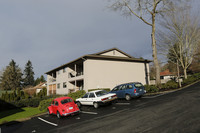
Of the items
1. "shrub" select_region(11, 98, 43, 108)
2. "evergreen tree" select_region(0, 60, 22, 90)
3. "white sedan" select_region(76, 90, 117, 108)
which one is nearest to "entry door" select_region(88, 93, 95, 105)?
"white sedan" select_region(76, 90, 117, 108)

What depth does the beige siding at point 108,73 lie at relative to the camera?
64.9 feet

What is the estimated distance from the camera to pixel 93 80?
1989 cm

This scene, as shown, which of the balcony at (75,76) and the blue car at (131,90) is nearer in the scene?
the blue car at (131,90)

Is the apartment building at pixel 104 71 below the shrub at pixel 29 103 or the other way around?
the other way around

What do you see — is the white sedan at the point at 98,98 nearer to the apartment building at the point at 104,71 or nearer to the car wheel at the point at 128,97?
the car wheel at the point at 128,97

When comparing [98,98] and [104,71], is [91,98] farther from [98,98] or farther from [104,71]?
[104,71]

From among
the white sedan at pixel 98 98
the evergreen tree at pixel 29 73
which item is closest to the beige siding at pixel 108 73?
the white sedan at pixel 98 98

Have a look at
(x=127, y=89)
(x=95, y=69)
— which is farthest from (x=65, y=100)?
(x=95, y=69)

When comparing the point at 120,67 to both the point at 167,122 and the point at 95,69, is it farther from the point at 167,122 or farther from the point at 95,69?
the point at 167,122

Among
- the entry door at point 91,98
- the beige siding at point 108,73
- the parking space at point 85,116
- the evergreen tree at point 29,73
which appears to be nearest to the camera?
the parking space at point 85,116

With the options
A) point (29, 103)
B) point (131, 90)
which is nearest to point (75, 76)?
point (29, 103)

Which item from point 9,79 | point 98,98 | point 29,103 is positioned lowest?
point 29,103

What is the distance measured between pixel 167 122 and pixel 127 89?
668 centimetres

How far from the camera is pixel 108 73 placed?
2155 centimetres
